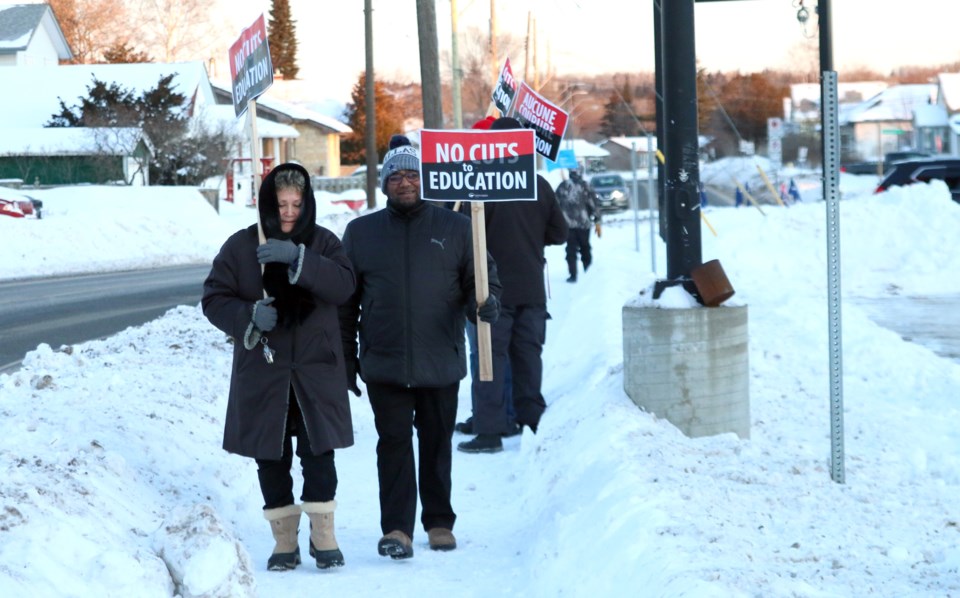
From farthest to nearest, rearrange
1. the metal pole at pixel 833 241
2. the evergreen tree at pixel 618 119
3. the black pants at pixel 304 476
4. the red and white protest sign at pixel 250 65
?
the evergreen tree at pixel 618 119
the red and white protest sign at pixel 250 65
the metal pole at pixel 833 241
the black pants at pixel 304 476

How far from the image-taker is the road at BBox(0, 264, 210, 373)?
14.9 metres

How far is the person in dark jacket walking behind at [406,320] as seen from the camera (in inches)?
250

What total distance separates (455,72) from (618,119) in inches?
4605

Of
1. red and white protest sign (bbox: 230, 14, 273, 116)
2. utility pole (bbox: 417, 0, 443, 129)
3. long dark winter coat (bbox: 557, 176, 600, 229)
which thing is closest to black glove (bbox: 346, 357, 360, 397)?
red and white protest sign (bbox: 230, 14, 273, 116)

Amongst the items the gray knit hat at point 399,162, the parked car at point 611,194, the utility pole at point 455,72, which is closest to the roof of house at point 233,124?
the parked car at point 611,194

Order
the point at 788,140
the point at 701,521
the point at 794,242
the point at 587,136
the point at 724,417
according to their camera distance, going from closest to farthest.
Answer: the point at 701,521, the point at 724,417, the point at 794,242, the point at 788,140, the point at 587,136

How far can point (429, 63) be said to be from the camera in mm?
18406

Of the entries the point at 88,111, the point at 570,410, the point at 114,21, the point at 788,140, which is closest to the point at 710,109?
the point at 788,140

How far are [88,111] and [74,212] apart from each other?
15.7 m

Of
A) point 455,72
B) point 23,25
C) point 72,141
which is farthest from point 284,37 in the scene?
point 455,72

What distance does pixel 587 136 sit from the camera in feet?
531

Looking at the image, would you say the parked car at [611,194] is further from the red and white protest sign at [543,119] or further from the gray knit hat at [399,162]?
the gray knit hat at [399,162]

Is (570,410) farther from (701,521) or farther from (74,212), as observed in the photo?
(74,212)

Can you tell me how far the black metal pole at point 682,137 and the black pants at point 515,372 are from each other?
1.23 m
